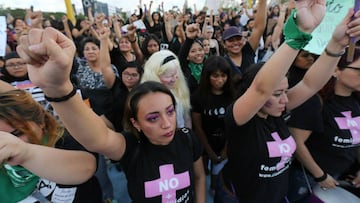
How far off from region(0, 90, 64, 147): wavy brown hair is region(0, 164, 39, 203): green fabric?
0.15 m

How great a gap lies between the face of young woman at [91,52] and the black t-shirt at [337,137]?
2.71m

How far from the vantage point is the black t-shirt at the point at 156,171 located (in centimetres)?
128

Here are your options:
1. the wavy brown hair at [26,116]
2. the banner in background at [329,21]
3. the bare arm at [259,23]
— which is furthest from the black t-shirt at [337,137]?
→ the wavy brown hair at [26,116]

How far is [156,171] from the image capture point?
1299 mm

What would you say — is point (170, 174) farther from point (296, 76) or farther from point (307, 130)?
point (296, 76)

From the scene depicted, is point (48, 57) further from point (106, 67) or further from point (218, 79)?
point (106, 67)

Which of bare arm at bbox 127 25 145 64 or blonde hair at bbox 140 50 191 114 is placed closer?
blonde hair at bbox 140 50 191 114

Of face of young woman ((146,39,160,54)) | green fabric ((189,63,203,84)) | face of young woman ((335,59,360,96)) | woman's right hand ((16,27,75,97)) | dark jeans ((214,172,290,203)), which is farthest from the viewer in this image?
face of young woman ((146,39,160,54))

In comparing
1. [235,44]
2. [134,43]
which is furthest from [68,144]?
→ [134,43]

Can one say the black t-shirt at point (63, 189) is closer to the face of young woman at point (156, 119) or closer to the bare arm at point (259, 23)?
the face of young woman at point (156, 119)

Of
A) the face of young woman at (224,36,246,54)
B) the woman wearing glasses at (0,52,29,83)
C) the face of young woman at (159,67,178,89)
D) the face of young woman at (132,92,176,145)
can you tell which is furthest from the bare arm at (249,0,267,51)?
the woman wearing glasses at (0,52,29,83)

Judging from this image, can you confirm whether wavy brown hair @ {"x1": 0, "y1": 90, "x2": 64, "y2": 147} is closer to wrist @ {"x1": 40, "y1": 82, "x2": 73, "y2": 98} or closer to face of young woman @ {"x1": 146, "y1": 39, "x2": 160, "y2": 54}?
wrist @ {"x1": 40, "y1": 82, "x2": 73, "y2": 98}

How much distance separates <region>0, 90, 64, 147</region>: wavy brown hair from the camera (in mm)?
1076

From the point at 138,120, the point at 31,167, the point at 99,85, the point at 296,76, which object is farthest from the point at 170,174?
the point at 99,85
